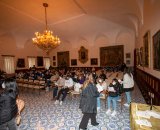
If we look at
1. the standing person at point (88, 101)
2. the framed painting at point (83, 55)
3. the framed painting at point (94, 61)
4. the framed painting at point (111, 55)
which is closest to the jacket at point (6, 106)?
the standing person at point (88, 101)

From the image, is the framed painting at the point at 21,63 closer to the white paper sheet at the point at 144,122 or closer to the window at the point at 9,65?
the window at the point at 9,65

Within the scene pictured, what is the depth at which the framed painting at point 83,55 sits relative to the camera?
20969mm

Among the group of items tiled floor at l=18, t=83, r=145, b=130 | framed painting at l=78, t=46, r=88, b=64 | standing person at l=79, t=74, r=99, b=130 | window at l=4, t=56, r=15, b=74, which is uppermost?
framed painting at l=78, t=46, r=88, b=64

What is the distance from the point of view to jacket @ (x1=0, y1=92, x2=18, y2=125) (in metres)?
2.73

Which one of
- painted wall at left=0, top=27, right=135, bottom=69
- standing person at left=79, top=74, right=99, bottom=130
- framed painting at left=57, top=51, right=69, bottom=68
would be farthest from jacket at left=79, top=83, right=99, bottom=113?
framed painting at left=57, top=51, right=69, bottom=68

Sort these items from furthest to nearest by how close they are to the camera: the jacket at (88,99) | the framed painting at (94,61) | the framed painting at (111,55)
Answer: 1. the framed painting at (94,61)
2. the framed painting at (111,55)
3. the jacket at (88,99)

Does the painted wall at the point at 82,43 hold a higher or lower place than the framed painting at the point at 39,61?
higher

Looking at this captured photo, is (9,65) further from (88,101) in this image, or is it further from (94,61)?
(88,101)

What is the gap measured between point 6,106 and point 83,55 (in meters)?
18.8

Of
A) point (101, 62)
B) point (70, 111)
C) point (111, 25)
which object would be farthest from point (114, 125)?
point (101, 62)

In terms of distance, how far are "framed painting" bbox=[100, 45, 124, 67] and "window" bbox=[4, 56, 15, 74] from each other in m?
12.8

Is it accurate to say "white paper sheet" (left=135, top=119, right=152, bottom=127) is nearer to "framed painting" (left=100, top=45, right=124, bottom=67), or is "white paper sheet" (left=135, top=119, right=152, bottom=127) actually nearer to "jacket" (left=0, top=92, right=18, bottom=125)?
"jacket" (left=0, top=92, right=18, bottom=125)

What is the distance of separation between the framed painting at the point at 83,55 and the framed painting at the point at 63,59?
2.85 meters

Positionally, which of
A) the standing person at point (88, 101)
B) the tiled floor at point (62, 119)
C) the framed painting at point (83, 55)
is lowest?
the tiled floor at point (62, 119)
